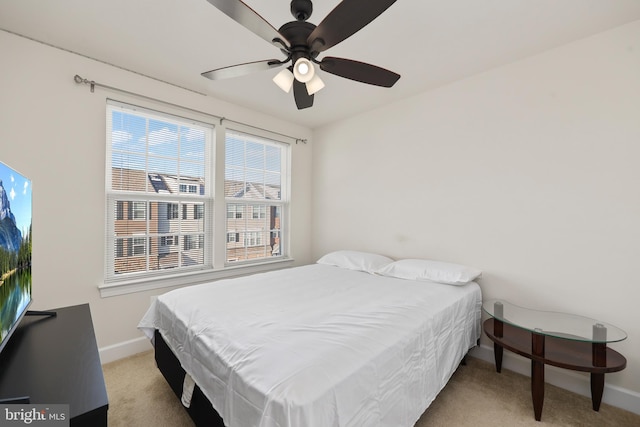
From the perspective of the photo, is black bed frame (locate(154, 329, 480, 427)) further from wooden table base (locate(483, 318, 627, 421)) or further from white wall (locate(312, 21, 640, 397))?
white wall (locate(312, 21, 640, 397))

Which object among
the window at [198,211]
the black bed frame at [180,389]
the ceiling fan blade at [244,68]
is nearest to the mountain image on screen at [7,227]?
the black bed frame at [180,389]

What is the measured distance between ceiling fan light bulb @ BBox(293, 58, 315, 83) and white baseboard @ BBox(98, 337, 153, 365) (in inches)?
107

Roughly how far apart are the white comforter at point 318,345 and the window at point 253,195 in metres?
1.13

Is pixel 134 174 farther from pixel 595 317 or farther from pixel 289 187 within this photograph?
pixel 595 317

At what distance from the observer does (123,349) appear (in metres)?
2.45

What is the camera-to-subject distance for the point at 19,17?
1815 mm

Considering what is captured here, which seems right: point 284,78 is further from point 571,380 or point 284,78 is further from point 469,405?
point 571,380

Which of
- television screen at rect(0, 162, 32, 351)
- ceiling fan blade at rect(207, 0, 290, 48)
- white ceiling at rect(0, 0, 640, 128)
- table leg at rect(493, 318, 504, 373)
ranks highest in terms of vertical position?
white ceiling at rect(0, 0, 640, 128)

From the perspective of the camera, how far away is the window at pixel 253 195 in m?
3.23

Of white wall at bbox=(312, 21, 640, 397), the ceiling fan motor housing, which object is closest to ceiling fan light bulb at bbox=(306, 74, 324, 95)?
the ceiling fan motor housing

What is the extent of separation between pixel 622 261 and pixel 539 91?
1407mm

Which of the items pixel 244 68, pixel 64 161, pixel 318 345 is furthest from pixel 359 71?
pixel 64 161

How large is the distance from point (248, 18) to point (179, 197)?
2080mm

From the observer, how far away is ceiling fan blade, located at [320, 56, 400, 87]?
161cm
